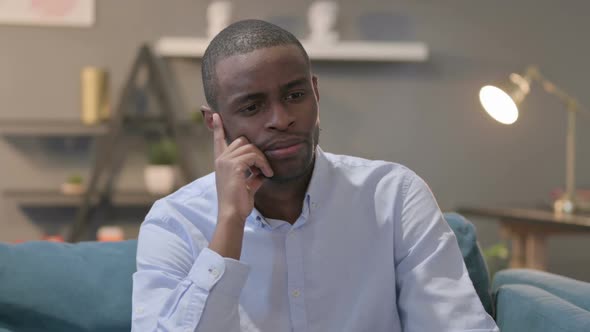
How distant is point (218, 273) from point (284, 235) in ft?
0.62

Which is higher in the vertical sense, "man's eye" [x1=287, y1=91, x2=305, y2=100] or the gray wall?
"man's eye" [x1=287, y1=91, x2=305, y2=100]

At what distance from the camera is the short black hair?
1.47 metres

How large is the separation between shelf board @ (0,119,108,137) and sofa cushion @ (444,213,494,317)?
278 centimetres

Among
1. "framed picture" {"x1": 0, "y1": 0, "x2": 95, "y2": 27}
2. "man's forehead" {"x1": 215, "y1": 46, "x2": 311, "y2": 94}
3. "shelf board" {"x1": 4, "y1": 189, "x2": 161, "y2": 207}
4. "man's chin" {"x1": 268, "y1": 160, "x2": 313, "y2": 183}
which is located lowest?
"shelf board" {"x1": 4, "y1": 189, "x2": 161, "y2": 207}

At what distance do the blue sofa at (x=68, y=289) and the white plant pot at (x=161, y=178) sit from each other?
2.46 metres

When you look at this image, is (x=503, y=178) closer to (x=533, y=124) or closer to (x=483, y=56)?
(x=533, y=124)

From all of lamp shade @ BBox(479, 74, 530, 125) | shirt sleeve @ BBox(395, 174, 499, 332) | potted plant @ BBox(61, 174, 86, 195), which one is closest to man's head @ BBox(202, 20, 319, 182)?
shirt sleeve @ BBox(395, 174, 499, 332)

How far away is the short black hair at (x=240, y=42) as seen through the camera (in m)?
1.47

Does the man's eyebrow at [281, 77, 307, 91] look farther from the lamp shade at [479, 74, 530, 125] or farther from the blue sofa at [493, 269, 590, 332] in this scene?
the lamp shade at [479, 74, 530, 125]

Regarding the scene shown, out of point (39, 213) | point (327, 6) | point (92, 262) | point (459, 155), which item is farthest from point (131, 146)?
point (92, 262)

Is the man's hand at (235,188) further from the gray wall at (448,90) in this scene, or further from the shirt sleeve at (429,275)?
the gray wall at (448,90)

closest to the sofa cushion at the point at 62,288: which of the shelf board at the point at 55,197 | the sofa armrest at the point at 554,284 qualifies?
the sofa armrest at the point at 554,284

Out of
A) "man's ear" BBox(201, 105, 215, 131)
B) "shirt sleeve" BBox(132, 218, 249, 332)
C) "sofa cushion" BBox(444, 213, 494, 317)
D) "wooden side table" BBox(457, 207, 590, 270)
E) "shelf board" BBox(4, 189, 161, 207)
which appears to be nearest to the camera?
"shirt sleeve" BBox(132, 218, 249, 332)

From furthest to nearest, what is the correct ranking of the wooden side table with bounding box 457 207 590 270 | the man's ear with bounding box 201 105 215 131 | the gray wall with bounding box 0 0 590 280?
the gray wall with bounding box 0 0 590 280 → the wooden side table with bounding box 457 207 590 270 → the man's ear with bounding box 201 105 215 131
